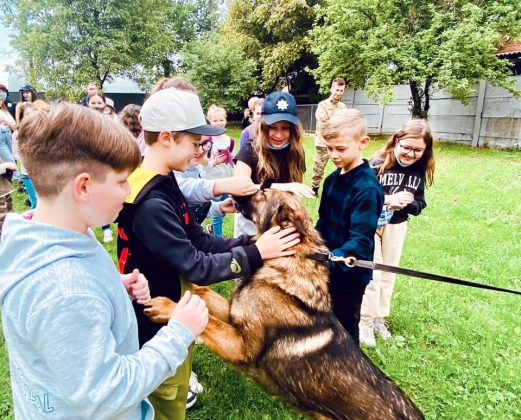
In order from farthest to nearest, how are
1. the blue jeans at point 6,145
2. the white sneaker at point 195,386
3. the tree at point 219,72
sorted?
1. the tree at point 219,72
2. the blue jeans at point 6,145
3. the white sneaker at point 195,386

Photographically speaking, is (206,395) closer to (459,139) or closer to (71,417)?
(71,417)

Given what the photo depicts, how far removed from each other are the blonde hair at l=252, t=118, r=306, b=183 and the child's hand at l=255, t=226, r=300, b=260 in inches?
26.8

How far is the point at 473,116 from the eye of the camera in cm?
1575

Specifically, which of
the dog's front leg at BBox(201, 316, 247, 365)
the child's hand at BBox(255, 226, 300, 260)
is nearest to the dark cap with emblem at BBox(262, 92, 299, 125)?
the child's hand at BBox(255, 226, 300, 260)

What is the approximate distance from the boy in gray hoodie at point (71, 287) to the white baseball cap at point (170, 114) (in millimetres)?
583

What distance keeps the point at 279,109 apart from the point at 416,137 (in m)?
1.29

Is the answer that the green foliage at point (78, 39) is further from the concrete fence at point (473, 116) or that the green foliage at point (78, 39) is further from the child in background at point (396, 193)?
the child in background at point (396, 193)

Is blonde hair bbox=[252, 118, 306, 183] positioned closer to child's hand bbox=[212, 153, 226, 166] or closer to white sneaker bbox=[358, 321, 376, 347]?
white sneaker bbox=[358, 321, 376, 347]

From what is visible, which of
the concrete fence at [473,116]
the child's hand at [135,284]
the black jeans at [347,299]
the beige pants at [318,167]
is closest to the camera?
the child's hand at [135,284]

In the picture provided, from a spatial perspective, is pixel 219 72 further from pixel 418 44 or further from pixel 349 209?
pixel 349 209

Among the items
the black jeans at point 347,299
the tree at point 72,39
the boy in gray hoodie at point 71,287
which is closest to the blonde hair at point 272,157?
the black jeans at point 347,299

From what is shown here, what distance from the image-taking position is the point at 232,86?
24641 millimetres

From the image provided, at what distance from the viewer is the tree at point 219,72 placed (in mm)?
24203

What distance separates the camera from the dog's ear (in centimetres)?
237
